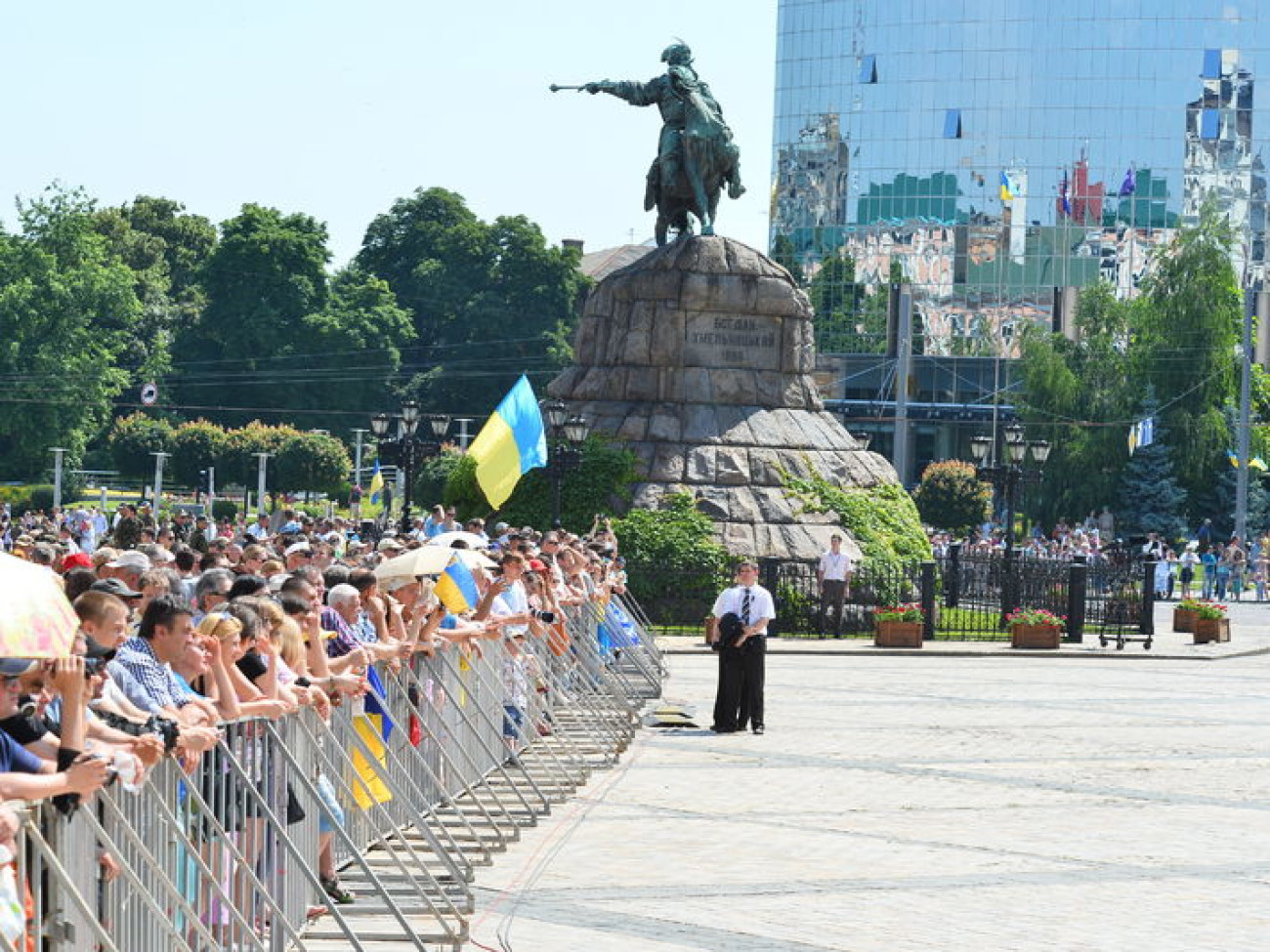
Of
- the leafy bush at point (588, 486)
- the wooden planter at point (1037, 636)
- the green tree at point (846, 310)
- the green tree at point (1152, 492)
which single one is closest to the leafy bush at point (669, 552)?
the leafy bush at point (588, 486)

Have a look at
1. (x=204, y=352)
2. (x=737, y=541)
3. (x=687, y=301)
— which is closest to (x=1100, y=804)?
(x=737, y=541)

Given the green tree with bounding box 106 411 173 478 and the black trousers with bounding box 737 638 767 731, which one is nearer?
the black trousers with bounding box 737 638 767 731

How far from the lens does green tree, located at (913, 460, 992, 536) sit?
238 ft

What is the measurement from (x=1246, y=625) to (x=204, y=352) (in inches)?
2469

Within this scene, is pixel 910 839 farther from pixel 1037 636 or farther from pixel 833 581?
pixel 1037 636

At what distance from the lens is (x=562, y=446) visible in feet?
106

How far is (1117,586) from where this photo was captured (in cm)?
3588

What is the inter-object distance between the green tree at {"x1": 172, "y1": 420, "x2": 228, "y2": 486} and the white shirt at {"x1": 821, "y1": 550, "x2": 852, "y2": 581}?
51110mm

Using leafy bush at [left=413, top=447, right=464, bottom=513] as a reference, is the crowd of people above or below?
below

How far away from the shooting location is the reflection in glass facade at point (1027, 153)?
105 meters

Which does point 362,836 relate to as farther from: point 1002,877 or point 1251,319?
point 1251,319

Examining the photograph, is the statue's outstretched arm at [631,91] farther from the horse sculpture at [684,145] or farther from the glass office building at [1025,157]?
the glass office building at [1025,157]

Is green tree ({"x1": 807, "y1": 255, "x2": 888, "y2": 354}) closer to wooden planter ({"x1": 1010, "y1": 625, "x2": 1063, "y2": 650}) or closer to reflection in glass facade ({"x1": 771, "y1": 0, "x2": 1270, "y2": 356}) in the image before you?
reflection in glass facade ({"x1": 771, "y1": 0, "x2": 1270, "y2": 356})

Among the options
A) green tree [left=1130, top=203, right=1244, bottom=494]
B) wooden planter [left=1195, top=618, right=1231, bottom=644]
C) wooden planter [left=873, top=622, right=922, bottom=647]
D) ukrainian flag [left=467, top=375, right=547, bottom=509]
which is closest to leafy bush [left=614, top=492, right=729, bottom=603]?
wooden planter [left=873, top=622, right=922, bottom=647]
